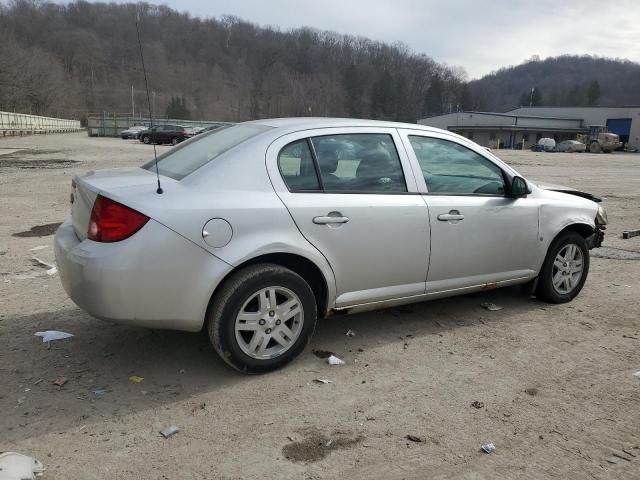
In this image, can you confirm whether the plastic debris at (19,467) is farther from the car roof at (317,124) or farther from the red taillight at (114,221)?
the car roof at (317,124)

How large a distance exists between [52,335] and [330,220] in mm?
2397

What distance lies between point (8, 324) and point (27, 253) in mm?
2445

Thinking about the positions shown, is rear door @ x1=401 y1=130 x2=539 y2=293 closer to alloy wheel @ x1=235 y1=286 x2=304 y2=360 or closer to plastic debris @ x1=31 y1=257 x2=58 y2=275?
alloy wheel @ x1=235 y1=286 x2=304 y2=360

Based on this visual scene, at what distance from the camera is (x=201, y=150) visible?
409cm

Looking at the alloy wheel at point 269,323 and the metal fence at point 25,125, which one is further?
the metal fence at point 25,125

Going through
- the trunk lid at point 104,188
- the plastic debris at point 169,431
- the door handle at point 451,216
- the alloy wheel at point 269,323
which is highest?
the trunk lid at point 104,188

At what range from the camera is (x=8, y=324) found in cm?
443

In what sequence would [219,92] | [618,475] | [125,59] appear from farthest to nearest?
1. [219,92]
2. [125,59]
3. [618,475]

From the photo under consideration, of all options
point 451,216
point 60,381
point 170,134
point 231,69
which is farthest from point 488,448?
point 231,69

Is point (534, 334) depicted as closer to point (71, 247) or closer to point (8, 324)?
point (71, 247)

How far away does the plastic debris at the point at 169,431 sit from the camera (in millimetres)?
3017

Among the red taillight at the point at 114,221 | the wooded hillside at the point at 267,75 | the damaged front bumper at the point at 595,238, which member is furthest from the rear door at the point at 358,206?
the wooded hillside at the point at 267,75

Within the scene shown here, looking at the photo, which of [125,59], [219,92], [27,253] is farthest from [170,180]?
[219,92]

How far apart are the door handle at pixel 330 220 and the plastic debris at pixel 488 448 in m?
1.68
